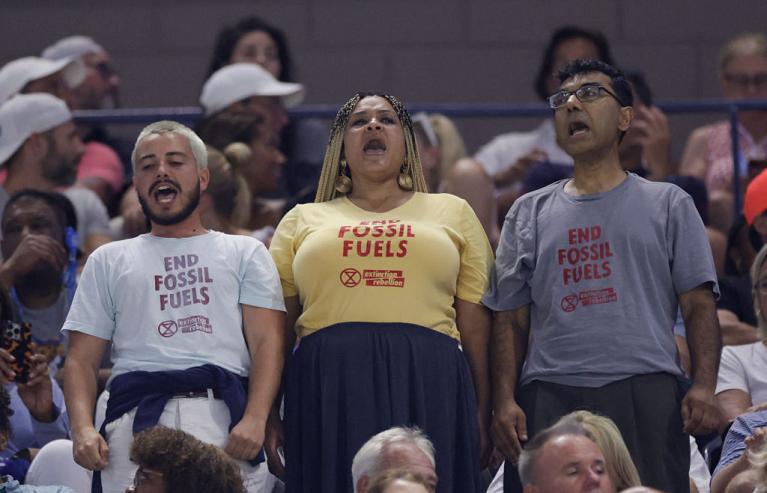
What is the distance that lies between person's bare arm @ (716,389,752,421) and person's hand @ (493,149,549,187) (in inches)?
84.3

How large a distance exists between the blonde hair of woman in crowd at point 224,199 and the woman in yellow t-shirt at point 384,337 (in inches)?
45.3

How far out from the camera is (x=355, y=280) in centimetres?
577

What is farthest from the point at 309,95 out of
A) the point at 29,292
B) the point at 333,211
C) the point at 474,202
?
the point at 333,211

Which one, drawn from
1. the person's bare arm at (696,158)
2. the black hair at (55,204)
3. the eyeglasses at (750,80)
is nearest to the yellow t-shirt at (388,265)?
the black hair at (55,204)

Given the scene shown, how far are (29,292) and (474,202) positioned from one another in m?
1.97

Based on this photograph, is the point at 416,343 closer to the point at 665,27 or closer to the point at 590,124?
the point at 590,124

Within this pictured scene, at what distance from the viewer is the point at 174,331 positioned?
569cm

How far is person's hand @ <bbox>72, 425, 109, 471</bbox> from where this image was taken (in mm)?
5492

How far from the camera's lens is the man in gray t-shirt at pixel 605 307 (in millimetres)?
5609

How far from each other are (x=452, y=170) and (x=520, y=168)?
0.56 meters

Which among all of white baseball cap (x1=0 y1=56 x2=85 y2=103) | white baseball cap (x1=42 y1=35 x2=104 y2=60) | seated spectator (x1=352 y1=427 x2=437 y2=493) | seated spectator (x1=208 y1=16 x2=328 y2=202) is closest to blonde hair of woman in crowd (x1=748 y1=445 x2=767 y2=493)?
seated spectator (x1=352 y1=427 x2=437 y2=493)

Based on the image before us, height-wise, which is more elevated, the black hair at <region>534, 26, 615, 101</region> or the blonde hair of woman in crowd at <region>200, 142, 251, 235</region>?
the black hair at <region>534, 26, 615, 101</region>

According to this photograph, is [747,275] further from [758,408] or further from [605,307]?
[605,307]

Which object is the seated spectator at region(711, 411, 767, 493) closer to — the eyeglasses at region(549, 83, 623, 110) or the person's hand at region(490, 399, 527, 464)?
the person's hand at region(490, 399, 527, 464)
